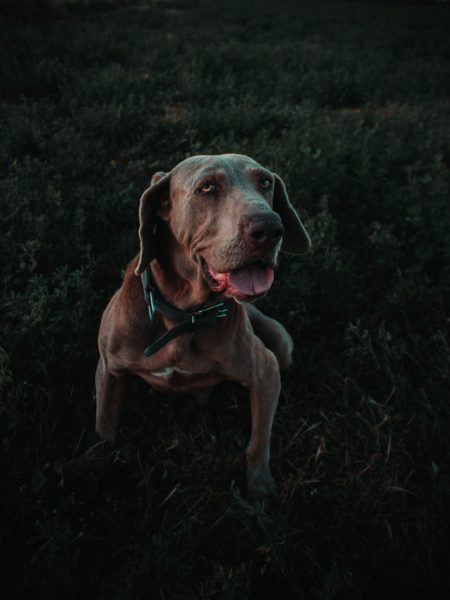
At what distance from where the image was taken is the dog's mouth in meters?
2.06

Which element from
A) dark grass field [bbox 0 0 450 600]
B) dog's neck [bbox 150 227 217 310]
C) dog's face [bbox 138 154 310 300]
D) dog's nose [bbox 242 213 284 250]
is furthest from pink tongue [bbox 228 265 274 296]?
dark grass field [bbox 0 0 450 600]

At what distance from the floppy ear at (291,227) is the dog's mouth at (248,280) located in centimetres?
63

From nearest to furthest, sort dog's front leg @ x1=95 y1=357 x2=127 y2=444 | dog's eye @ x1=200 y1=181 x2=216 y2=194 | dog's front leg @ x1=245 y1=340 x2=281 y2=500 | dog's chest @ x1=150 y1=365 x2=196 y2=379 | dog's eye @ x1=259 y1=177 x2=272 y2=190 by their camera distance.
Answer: dog's eye @ x1=200 y1=181 x2=216 y2=194, dog's eye @ x1=259 y1=177 x2=272 y2=190, dog's chest @ x1=150 y1=365 x2=196 y2=379, dog's front leg @ x1=245 y1=340 x2=281 y2=500, dog's front leg @ x1=95 y1=357 x2=127 y2=444

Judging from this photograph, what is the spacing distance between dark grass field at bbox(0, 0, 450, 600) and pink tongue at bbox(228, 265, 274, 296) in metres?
1.07

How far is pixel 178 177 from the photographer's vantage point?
230 cm

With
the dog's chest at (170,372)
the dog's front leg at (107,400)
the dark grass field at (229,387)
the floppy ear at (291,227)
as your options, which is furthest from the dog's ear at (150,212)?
the dark grass field at (229,387)

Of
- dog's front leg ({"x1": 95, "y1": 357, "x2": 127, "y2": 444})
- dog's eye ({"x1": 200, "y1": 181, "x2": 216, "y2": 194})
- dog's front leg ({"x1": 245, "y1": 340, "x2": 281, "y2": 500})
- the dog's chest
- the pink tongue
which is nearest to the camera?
the pink tongue

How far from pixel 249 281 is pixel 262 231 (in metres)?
0.27

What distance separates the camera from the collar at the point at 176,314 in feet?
7.77

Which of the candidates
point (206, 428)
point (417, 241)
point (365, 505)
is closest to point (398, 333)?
point (417, 241)

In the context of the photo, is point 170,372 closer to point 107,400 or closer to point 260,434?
point 107,400

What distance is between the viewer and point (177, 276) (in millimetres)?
2439

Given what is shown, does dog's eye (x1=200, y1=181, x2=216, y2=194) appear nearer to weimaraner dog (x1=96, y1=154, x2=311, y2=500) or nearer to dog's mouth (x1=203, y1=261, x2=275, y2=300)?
weimaraner dog (x1=96, y1=154, x2=311, y2=500)

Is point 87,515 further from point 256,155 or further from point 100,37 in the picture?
point 100,37
